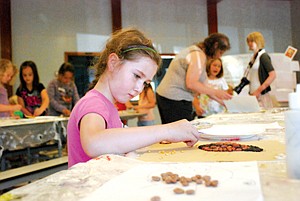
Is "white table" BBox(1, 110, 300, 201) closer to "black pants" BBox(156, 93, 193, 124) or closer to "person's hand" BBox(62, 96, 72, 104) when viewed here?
"black pants" BBox(156, 93, 193, 124)

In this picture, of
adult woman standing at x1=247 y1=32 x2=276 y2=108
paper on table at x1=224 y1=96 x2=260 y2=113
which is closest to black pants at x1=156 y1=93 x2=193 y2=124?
paper on table at x1=224 y1=96 x2=260 y2=113

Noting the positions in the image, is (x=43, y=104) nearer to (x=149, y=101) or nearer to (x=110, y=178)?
(x=149, y=101)

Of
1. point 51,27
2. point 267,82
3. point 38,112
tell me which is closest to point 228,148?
point 267,82

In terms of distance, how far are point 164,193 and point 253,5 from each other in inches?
224

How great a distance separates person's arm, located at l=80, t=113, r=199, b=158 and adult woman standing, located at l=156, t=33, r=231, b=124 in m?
1.20

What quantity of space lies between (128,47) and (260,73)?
2.14m

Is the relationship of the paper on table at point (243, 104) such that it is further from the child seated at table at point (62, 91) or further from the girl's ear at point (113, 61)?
the child seated at table at point (62, 91)

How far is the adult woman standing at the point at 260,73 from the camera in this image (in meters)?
2.73

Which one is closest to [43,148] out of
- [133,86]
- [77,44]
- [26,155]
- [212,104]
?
[26,155]

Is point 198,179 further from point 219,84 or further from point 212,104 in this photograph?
point 219,84

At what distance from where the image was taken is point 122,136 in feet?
2.25

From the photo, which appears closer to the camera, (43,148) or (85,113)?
(85,113)

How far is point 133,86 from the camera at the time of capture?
3.02ft

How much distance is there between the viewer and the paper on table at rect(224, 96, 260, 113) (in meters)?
1.92
